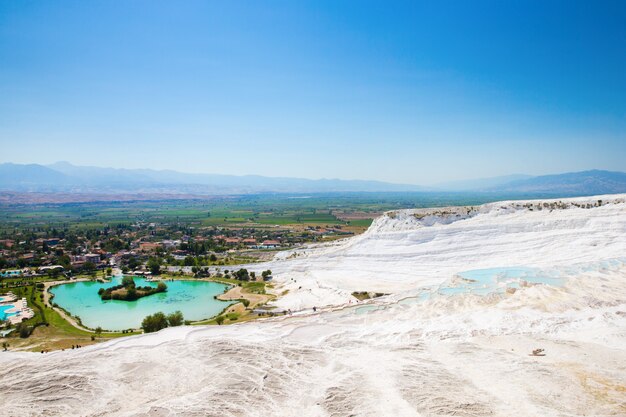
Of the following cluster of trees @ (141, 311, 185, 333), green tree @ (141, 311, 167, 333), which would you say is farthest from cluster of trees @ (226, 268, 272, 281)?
green tree @ (141, 311, 167, 333)

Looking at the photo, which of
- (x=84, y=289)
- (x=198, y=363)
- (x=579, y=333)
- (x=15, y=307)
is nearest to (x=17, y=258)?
(x=84, y=289)

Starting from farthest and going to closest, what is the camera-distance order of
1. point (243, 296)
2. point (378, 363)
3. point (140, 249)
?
1. point (140, 249)
2. point (243, 296)
3. point (378, 363)

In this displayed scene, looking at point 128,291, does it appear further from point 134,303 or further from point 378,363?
point 378,363

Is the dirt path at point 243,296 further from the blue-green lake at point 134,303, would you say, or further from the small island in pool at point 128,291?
the small island in pool at point 128,291

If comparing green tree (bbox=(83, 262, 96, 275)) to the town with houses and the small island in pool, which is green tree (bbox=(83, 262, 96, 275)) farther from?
the small island in pool

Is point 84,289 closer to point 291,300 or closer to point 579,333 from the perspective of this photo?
point 291,300

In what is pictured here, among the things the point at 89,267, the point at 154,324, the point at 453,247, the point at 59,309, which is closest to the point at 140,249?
the point at 89,267

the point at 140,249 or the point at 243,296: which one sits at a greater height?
the point at 243,296
